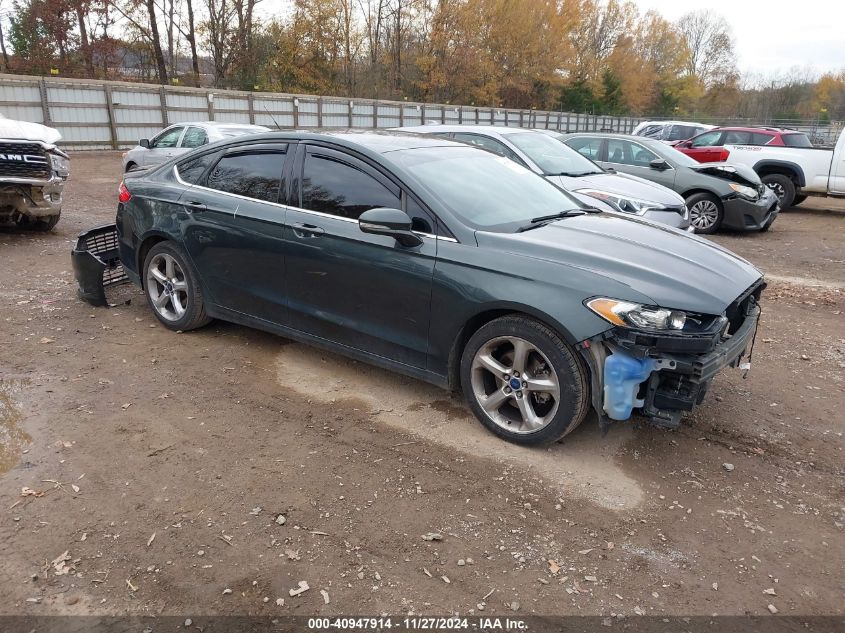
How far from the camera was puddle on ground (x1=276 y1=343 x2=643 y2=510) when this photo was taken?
337cm

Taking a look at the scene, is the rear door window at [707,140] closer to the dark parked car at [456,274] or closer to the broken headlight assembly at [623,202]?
the broken headlight assembly at [623,202]

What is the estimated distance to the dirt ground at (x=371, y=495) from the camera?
2.58m

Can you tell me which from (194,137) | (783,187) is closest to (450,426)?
(194,137)

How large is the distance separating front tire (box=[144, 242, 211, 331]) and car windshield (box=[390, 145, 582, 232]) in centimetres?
209

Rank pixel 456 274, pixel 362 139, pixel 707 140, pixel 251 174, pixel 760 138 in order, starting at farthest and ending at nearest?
pixel 707 140, pixel 760 138, pixel 251 174, pixel 362 139, pixel 456 274

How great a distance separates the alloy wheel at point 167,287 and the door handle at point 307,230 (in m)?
1.37

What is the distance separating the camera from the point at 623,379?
321 cm

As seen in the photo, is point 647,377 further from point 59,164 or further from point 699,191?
point 699,191

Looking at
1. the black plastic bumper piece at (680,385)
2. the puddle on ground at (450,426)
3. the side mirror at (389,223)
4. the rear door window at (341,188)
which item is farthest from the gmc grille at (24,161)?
the black plastic bumper piece at (680,385)

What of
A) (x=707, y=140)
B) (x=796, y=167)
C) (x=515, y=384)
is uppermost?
(x=707, y=140)

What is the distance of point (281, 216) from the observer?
444 cm

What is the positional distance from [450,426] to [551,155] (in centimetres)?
557

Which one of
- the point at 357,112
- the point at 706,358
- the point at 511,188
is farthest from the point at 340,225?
the point at 357,112

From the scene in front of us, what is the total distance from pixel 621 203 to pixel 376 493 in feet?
→ 19.3
